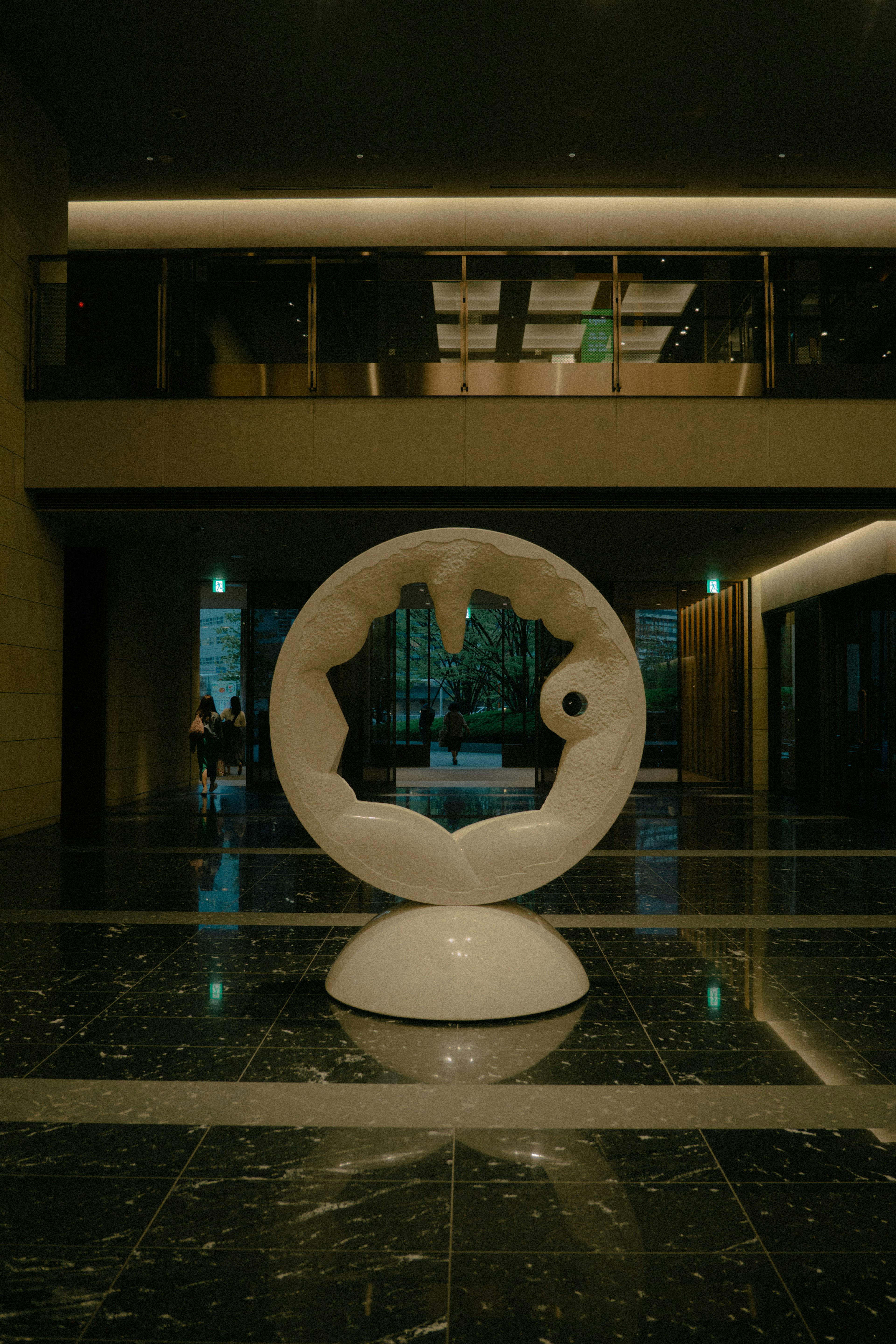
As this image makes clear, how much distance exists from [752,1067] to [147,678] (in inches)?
459

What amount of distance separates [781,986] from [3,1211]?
11.9ft

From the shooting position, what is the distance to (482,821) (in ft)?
14.9

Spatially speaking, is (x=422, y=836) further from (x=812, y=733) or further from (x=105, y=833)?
(x=812, y=733)

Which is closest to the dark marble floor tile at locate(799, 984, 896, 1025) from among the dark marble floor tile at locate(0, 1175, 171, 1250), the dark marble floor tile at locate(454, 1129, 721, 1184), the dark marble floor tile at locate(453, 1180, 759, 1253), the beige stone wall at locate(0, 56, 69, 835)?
the dark marble floor tile at locate(454, 1129, 721, 1184)

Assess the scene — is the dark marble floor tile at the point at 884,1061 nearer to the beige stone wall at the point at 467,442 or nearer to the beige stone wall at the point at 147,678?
the beige stone wall at the point at 467,442

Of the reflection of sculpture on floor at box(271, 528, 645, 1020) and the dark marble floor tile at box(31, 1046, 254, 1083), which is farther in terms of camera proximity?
the reflection of sculpture on floor at box(271, 528, 645, 1020)

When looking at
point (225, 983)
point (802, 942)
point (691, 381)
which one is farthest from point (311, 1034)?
point (691, 381)

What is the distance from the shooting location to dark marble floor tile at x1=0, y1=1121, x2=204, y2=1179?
8.72 feet

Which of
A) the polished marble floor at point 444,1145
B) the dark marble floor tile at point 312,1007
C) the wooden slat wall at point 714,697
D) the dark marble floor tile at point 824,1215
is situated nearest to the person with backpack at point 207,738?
the polished marble floor at point 444,1145

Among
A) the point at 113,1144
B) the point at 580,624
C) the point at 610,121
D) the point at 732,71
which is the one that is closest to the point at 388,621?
the point at 610,121

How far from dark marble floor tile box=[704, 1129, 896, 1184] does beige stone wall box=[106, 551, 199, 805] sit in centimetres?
1075

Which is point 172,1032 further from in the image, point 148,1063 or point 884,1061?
point 884,1061

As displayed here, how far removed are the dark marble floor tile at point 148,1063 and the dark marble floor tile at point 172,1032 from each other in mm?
40

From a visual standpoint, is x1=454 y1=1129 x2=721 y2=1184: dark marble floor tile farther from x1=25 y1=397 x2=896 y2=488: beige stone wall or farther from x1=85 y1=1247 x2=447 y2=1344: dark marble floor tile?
x1=25 y1=397 x2=896 y2=488: beige stone wall
